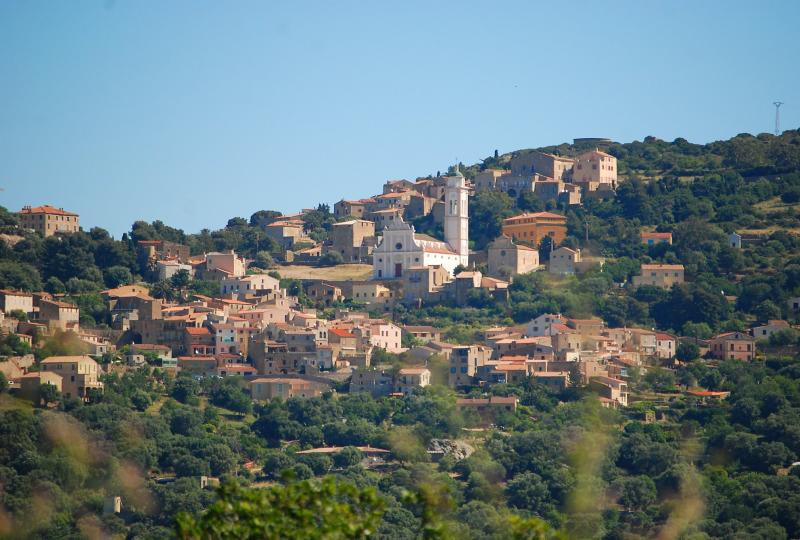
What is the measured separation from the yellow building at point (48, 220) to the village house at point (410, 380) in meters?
21.3

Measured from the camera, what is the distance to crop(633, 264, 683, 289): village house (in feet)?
224

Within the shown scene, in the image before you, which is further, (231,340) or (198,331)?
(198,331)

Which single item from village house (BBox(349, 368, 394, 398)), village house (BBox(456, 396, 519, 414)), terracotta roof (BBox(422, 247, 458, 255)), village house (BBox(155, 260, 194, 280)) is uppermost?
terracotta roof (BBox(422, 247, 458, 255))

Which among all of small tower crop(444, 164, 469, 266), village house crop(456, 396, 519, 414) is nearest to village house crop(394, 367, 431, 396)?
village house crop(456, 396, 519, 414)

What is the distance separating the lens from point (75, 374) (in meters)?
54.0

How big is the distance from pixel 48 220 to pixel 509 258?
1861 centimetres

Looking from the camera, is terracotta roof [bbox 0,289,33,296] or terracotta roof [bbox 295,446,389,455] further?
terracotta roof [bbox 0,289,33,296]

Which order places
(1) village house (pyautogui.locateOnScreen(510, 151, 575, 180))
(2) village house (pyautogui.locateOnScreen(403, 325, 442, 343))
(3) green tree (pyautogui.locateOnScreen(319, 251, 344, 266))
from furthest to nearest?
(1) village house (pyautogui.locateOnScreen(510, 151, 575, 180))
(3) green tree (pyautogui.locateOnScreen(319, 251, 344, 266))
(2) village house (pyautogui.locateOnScreen(403, 325, 442, 343))

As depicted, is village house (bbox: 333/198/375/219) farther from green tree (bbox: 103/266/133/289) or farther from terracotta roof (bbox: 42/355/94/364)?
terracotta roof (bbox: 42/355/94/364)

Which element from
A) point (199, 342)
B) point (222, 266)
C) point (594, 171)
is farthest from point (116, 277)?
point (594, 171)

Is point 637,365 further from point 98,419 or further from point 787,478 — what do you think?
point 98,419

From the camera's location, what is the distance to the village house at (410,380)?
5616 centimetres

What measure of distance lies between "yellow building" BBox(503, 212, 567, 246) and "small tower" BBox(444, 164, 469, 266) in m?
1.89

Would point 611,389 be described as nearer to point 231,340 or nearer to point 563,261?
point 231,340
